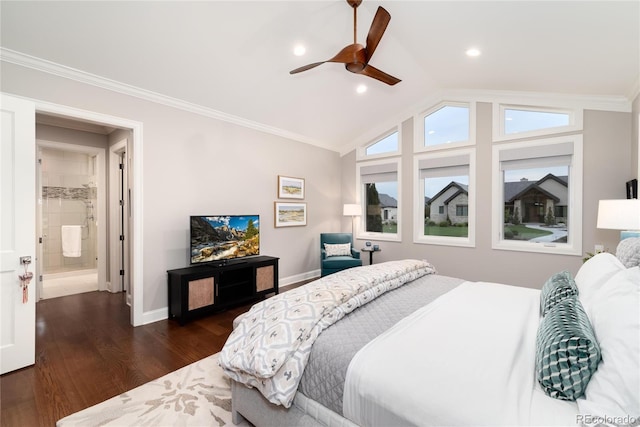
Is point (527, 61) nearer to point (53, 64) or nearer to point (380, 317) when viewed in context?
point (380, 317)

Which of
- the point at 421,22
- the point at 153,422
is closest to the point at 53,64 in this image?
the point at 153,422

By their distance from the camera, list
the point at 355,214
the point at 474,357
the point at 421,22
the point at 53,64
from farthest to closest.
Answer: the point at 355,214 → the point at 421,22 → the point at 53,64 → the point at 474,357

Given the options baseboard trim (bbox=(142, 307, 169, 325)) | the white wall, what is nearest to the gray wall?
the white wall

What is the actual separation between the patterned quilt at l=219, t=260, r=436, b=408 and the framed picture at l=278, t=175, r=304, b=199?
10.2 ft

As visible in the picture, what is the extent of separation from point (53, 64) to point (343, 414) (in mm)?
3730

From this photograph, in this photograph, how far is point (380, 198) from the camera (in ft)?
19.1

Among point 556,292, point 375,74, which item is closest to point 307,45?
point 375,74

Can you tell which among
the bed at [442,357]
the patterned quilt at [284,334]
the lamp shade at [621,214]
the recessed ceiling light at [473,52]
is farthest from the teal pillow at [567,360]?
the recessed ceiling light at [473,52]

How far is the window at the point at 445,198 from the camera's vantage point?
470cm

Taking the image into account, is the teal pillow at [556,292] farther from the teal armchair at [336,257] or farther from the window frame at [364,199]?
the window frame at [364,199]

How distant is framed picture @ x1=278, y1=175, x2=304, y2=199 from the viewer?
16.4ft

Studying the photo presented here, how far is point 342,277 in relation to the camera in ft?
7.33

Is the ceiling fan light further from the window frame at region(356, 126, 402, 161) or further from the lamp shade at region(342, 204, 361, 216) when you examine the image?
the lamp shade at region(342, 204, 361, 216)

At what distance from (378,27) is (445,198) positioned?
3.34 m
